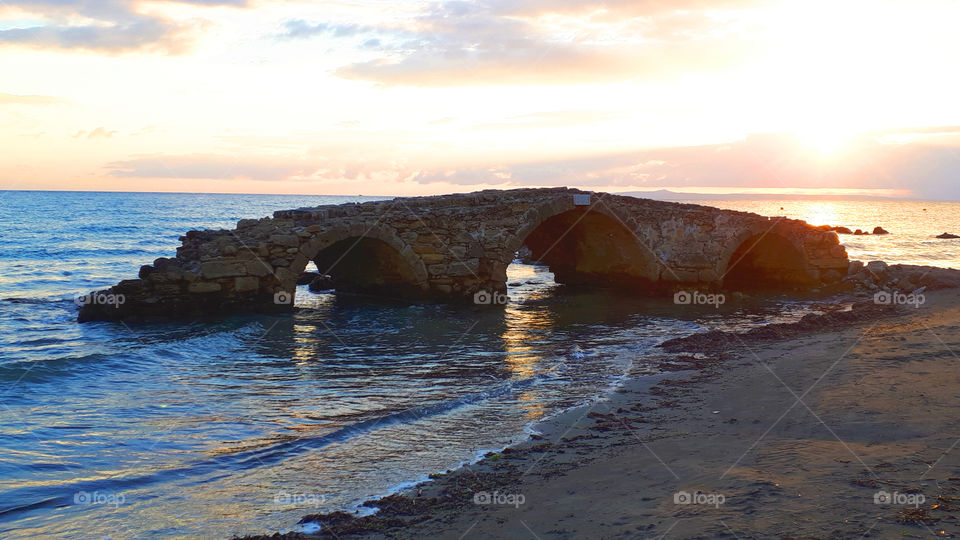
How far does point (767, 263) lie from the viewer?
86.2ft

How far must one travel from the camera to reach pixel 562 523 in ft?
17.3

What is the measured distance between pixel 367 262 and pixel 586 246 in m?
7.71

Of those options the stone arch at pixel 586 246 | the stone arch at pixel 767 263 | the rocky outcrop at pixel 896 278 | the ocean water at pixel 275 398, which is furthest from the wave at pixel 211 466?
the rocky outcrop at pixel 896 278

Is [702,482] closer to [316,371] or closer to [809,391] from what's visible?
[809,391]

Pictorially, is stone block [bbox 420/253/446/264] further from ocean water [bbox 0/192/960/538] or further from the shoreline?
the shoreline

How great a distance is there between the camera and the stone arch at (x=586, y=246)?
68.9ft

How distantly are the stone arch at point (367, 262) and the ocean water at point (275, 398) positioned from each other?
923 mm

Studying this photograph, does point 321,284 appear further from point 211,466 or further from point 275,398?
point 211,466

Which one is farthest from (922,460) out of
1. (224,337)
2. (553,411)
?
(224,337)

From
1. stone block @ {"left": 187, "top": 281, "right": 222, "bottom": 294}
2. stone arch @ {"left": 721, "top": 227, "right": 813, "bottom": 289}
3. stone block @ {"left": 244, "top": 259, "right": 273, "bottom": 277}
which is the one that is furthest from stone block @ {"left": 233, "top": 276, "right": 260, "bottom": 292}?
stone arch @ {"left": 721, "top": 227, "right": 813, "bottom": 289}

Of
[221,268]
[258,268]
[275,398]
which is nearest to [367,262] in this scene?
[258,268]

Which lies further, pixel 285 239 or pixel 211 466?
pixel 285 239

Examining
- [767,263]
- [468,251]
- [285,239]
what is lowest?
[767,263]

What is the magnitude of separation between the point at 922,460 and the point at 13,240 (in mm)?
50627
